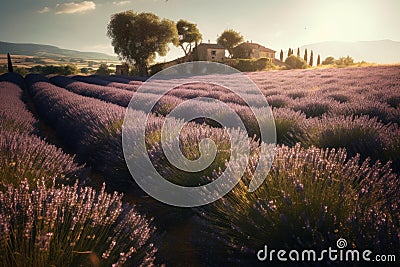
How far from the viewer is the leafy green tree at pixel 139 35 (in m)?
35.4

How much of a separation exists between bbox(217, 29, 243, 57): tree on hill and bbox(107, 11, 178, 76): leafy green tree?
2428cm

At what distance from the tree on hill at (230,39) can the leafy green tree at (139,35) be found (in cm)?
2428

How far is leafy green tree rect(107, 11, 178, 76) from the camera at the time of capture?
35375 mm

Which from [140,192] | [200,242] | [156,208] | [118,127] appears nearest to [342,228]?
[200,242]

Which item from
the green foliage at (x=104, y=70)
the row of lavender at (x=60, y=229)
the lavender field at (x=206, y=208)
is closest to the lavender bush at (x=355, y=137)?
the lavender field at (x=206, y=208)

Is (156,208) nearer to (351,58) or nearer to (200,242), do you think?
(200,242)

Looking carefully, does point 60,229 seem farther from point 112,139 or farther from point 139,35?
point 139,35

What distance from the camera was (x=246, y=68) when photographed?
124 feet

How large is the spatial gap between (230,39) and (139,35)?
28.2m

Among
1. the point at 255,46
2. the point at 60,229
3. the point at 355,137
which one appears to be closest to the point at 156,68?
the point at 255,46

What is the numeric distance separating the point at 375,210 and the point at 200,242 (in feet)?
3.44

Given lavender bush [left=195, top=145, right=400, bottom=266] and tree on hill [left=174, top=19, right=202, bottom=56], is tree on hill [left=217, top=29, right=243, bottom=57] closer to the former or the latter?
tree on hill [left=174, top=19, right=202, bottom=56]

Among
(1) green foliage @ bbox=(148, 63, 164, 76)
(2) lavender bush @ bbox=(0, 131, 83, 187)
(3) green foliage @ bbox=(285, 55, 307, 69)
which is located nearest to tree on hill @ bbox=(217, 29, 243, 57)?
(3) green foliage @ bbox=(285, 55, 307, 69)

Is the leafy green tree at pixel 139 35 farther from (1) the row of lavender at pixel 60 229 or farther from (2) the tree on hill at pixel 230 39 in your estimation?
(1) the row of lavender at pixel 60 229
